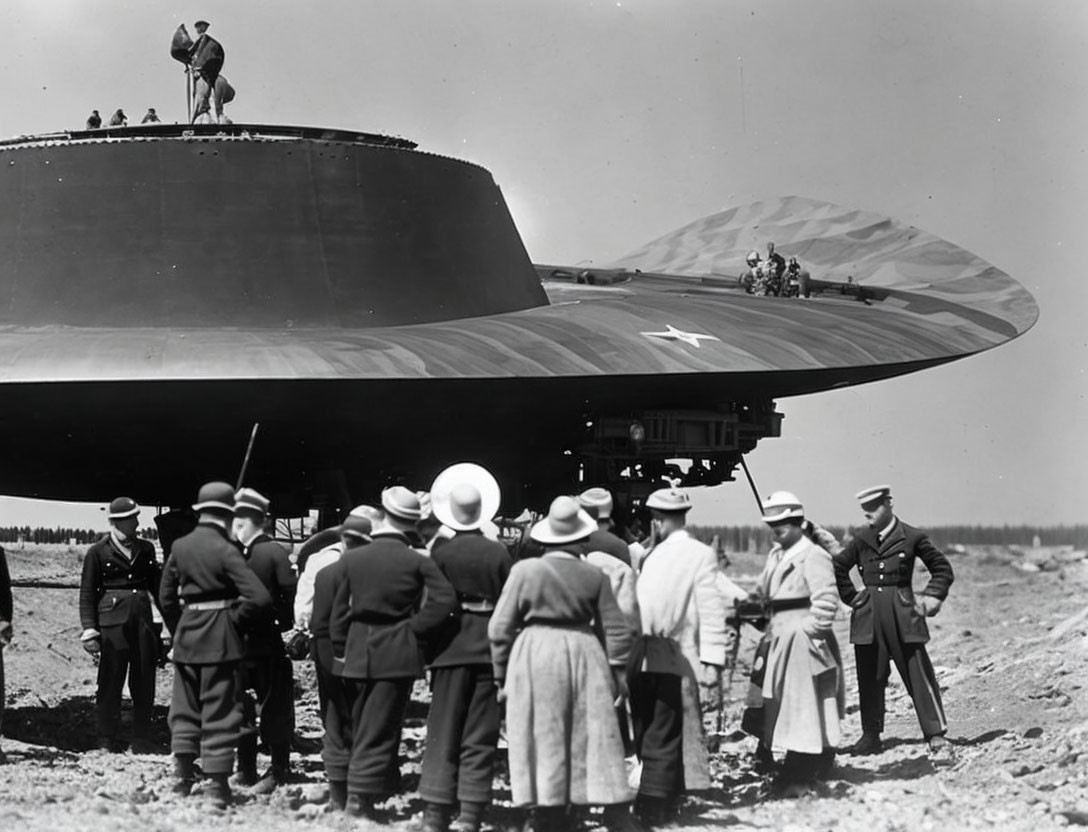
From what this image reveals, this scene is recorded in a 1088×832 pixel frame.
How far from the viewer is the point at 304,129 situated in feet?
43.1

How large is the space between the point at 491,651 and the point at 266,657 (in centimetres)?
183

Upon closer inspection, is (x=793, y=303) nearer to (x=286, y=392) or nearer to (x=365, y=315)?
(x=365, y=315)

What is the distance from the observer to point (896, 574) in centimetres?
980

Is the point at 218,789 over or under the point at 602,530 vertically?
under

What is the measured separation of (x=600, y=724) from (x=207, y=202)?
22.4 ft

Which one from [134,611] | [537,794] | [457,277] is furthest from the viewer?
[457,277]

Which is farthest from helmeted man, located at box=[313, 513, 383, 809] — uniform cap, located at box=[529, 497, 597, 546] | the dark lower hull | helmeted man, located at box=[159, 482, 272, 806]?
the dark lower hull

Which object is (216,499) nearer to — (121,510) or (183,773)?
(183,773)

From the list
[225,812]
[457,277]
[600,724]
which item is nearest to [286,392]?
[457,277]

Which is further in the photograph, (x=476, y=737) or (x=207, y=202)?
(x=207, y=202)

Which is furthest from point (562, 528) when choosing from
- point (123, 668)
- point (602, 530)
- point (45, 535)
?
point (45, 535)

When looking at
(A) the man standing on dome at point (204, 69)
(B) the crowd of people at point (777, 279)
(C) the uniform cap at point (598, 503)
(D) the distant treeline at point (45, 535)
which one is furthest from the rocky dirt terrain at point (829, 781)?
(D) the distant treeline at point (45, 535)

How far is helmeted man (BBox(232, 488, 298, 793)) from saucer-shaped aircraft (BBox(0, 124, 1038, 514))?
2.33 meters

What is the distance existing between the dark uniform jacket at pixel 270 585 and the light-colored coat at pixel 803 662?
2.65m
